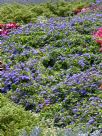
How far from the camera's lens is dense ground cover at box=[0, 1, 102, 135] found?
17.8 ft

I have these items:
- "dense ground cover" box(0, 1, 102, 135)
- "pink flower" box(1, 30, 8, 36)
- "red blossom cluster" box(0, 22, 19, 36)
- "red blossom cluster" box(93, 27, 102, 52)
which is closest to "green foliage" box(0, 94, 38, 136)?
"dense ground cover" box(0, 1, 102, 135)

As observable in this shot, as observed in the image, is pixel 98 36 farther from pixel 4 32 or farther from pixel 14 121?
pixel 14 121

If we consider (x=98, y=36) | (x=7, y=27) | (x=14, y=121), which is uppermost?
(x=14, y=121)

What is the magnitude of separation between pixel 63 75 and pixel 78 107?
3.96 feet

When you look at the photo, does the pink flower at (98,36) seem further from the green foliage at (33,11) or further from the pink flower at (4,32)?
the green foliage at (33,11)

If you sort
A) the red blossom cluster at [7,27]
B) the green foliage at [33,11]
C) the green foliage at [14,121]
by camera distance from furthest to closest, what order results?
the green foliage at [33,11], the red blossom cluster at [7,27], the green foliage at [14,121]

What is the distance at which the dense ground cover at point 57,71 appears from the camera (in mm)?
5429

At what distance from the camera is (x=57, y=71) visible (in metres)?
6.94

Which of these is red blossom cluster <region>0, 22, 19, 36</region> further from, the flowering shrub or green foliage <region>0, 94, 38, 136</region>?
green foliage <region>0, 94, 38, 136</region>

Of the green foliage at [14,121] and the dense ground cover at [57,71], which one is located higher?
the green foliage at [14,121]

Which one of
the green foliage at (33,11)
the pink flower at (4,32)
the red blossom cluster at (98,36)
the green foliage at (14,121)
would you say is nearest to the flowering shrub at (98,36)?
the red blossom cluster at (98,36)

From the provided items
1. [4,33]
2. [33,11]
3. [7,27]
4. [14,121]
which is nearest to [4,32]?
[4,33]

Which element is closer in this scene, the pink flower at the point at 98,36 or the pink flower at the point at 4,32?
the pink flower at the point at 98,36

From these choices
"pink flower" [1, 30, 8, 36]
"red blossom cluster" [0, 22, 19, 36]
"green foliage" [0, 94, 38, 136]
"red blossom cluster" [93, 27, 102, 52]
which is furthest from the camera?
"red blossom cluster" [0, 22, 19, 36]
